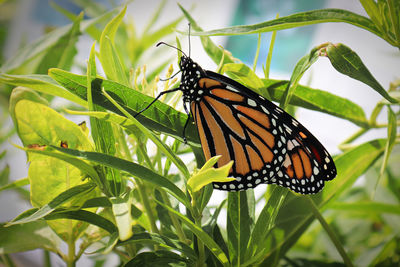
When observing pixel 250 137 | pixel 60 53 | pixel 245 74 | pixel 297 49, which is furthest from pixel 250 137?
pixel 297 49

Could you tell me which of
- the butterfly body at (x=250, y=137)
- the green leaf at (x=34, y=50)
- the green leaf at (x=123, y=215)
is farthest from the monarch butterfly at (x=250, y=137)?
the green leaf at (x=34, y=50)

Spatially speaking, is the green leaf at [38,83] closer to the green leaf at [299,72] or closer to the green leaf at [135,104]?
the green leaf at [135,104]

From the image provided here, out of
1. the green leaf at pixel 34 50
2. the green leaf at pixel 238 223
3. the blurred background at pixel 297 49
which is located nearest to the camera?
the green leaf at pixel 238 223

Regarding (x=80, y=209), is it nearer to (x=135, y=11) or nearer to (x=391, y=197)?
(x=391, y=197)

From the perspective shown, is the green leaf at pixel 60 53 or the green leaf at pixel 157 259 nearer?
the green leaf at pixel 157 259

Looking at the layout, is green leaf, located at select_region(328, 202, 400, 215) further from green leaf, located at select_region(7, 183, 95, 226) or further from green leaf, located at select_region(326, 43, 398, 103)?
green leaf, located at select_region(7, 183, 95, 226)

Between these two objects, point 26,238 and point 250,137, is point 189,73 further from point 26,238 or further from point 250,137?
point 26,238
